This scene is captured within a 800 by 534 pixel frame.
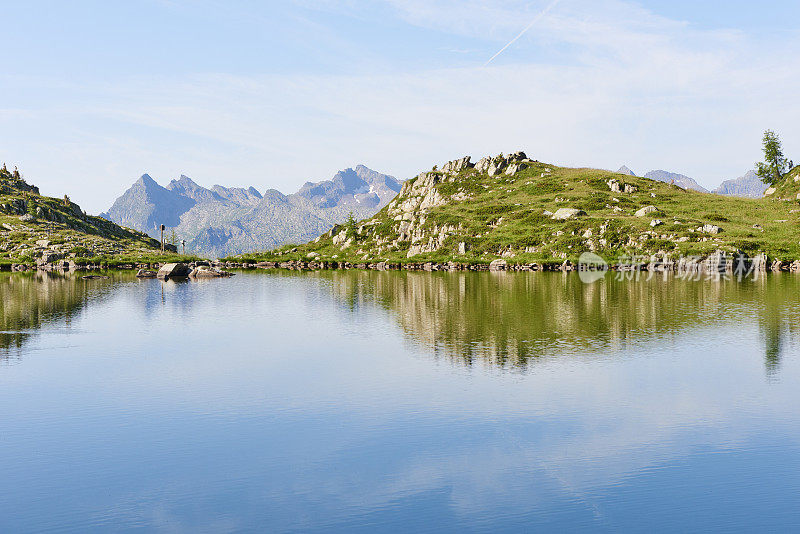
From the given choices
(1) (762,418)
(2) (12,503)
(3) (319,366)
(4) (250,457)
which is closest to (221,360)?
(3) (319,366)

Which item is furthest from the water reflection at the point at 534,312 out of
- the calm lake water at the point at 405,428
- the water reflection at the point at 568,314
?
the calm lake water at the point at 405,428

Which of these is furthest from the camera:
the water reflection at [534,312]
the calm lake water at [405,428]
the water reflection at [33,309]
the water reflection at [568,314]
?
the water reflection at [33,309]

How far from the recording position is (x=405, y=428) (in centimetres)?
3666

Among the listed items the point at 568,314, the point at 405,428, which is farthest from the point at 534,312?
the point at 405,428

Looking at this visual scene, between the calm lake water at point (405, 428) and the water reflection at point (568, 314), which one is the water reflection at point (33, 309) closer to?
the calm lake water at point (405, 428)

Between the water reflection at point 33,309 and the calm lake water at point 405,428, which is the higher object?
the water reflection at point 33,309

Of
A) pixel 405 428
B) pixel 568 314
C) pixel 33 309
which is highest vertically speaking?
pixel 33 309

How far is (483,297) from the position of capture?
120 m

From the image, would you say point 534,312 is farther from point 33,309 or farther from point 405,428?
point 33,309

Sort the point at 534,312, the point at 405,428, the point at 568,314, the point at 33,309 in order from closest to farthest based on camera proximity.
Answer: the point at 405,428
the point at 568,314
the point at 534,312
the point at 33,309

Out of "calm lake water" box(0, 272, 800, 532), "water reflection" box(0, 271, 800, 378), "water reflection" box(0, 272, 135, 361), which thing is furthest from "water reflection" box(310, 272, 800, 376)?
"water reflection" box(0, 272, 135, 361)

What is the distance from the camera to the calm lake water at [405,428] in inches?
1014

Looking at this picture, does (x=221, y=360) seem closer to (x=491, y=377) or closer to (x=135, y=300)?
(x=491, y=377)

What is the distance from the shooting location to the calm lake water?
1014 inches
